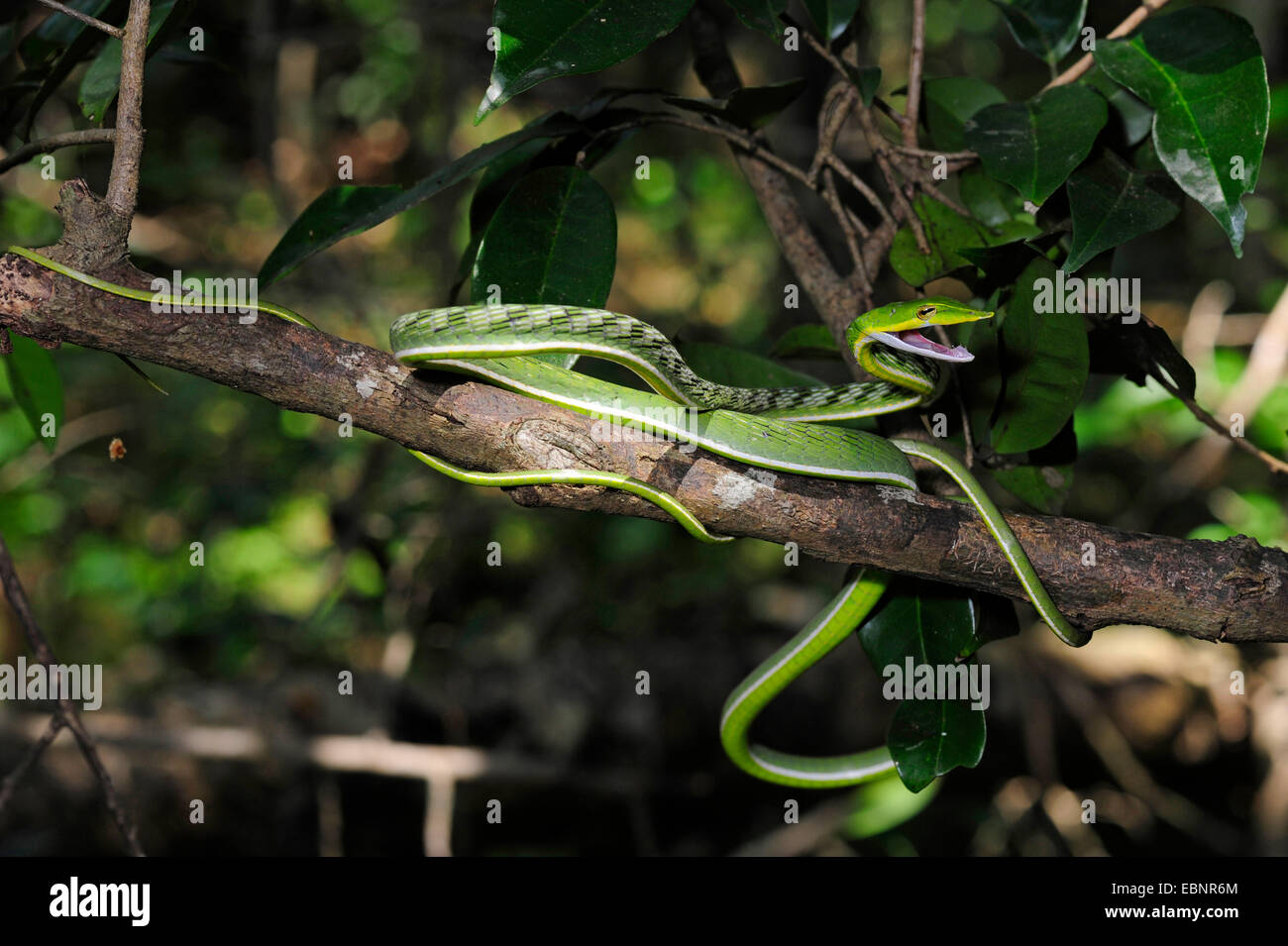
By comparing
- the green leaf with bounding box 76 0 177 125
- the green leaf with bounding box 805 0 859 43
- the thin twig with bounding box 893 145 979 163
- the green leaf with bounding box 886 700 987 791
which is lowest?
the green leaf with bounding box 886 700 987 791

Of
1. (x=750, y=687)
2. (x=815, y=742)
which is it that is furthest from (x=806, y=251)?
(x=815, y=742)

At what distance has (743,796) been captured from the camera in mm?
3922

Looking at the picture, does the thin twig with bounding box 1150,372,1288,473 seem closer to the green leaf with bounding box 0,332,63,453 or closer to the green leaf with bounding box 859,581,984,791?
the green leaf with bounding box 859,581,984,791

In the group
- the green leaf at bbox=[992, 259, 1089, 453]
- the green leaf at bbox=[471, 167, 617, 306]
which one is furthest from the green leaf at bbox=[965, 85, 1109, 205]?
the green leaf at bbox=[471, 167, 617, 306]

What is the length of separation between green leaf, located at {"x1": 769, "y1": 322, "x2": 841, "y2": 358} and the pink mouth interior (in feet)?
1.03

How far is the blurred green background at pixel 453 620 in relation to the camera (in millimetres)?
3256

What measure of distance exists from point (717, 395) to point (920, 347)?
0.38 m

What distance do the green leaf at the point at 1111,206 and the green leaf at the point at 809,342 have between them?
1.90 feet

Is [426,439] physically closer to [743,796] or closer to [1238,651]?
[743,796]

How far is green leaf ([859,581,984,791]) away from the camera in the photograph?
167 centimetres

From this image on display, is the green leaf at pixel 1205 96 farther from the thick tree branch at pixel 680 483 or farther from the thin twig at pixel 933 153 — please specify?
the thick tree branch at pixel 680 483

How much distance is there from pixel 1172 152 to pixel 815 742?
286 cm

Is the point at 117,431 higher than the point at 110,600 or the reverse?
higher

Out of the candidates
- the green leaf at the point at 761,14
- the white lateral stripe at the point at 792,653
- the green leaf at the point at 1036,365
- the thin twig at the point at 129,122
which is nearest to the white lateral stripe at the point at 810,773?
the white lateral stripe at the point at 792,653
